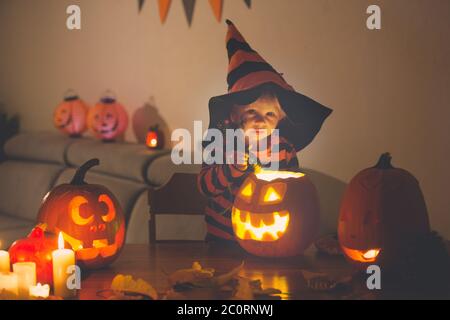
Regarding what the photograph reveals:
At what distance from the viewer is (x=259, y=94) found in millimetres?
1696

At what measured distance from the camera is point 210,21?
8.89 feet

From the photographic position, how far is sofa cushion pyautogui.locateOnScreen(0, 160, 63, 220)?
139 inches

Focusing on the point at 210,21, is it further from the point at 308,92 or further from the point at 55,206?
Answer: the point at 55,206

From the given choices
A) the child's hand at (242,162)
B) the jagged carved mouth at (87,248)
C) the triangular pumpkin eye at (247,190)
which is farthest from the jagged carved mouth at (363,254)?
the jagged carved mouth at (87,248)

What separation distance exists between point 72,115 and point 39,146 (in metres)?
0.37

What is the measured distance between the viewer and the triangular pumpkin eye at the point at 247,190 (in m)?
1.61

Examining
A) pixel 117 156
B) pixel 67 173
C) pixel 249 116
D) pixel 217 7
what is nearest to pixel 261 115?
pixel 249 116

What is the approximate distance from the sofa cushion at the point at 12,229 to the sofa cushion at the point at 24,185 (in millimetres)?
88

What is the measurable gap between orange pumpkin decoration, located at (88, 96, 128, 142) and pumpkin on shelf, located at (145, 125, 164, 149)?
311mm

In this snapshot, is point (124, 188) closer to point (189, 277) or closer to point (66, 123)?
point (66, 123)

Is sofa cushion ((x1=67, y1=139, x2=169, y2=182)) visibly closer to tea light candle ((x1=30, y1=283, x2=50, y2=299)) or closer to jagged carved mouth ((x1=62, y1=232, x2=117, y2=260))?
jagged carved mouth ((x1=62, y1=232, x2=117, y2=260))

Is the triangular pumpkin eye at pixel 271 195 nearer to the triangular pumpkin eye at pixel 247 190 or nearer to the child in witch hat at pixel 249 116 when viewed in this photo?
the triangular pumpkin eye at pixel 247 190

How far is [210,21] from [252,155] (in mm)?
1152

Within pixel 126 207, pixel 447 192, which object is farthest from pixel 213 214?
pixel 126 207
